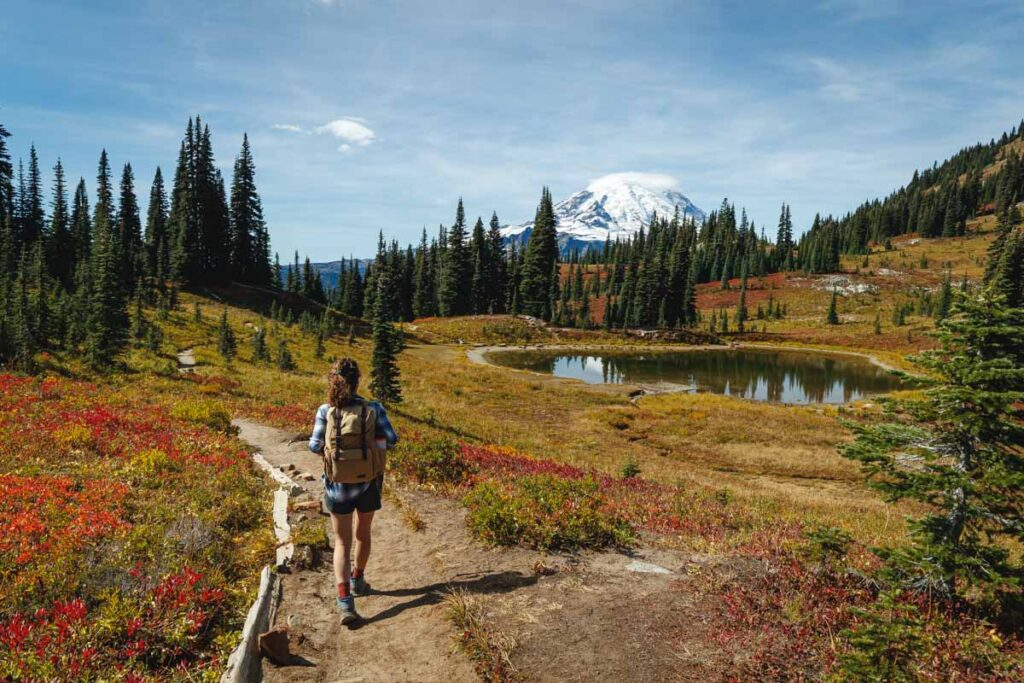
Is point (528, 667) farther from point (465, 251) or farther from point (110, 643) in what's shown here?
point (465, 251)

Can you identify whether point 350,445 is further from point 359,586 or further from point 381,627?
point 381,627

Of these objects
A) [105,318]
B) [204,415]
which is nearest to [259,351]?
[105,318]

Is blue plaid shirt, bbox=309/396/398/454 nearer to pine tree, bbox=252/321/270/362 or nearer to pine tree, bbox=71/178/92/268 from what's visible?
pine tree, bbox=252/321/270/362

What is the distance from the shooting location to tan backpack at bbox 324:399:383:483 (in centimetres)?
680

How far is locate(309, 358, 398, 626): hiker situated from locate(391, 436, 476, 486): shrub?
234 inches

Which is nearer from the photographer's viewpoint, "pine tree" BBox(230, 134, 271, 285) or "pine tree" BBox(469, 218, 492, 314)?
"pine tree" BBox(230, 134, 271, 285)

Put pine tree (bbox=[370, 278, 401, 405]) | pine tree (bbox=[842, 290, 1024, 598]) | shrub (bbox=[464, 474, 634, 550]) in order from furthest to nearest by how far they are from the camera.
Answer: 1. pine tree (bbox=[370, 278, 401, 405])
2. shrub (bbox=[464, 474, 634, 550])
3. pine tree (bbox=[842, 290, 1024, 598])

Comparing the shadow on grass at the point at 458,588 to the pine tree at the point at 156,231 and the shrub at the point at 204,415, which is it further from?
the pine tree at the point at 156,231

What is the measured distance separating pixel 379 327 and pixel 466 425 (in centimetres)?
807

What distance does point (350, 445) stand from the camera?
683 cm

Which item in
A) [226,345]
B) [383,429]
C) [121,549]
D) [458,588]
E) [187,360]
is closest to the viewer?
[383,429]

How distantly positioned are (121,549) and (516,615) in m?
5.76

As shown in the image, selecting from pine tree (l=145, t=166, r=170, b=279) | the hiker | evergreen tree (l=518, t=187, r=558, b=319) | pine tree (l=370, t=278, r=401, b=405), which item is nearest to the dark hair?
the hiker

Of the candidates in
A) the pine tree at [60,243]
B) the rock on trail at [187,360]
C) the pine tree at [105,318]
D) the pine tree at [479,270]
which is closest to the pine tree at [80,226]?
the pine tree at [60,243]
